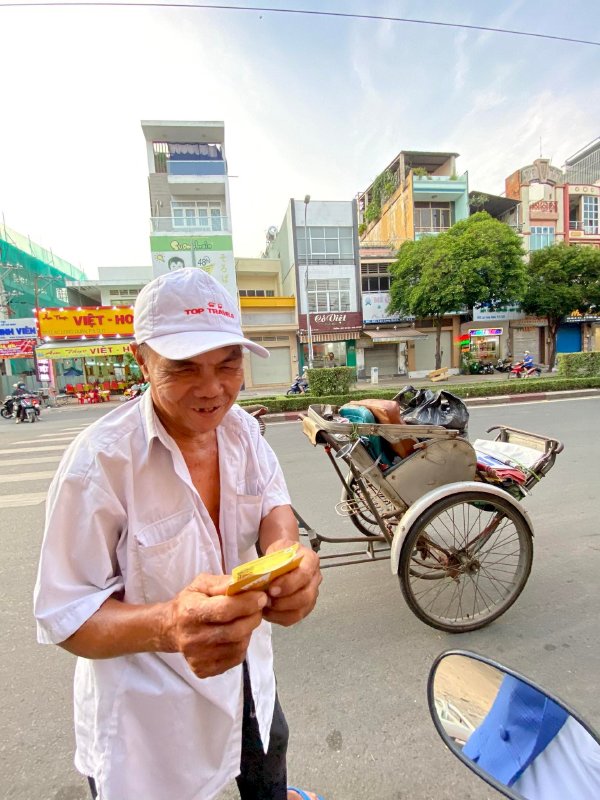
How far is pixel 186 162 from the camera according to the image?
23281 mm

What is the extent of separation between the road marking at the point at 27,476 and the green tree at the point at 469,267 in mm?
18055


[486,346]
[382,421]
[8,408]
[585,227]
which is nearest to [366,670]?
[382,421]

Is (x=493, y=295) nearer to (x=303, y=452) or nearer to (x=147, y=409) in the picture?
(x=303, y=452)

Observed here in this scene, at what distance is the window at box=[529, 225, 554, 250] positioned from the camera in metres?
24.5

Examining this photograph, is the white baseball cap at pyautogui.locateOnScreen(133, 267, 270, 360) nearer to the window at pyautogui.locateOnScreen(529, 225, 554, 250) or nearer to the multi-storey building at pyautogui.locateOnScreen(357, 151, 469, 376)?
the multi-storey building at pyautogui.locateOnScreen(357, 151, 469, 376)

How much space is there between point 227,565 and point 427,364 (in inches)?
991

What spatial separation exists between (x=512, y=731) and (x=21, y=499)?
5.50 meters

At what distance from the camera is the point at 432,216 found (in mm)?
24688

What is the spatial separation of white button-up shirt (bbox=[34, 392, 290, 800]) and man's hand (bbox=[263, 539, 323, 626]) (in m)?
0.26

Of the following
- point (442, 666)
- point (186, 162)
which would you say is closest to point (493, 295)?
point (186, 162)

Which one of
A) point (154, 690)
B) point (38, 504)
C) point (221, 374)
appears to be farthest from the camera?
point (38, 504)

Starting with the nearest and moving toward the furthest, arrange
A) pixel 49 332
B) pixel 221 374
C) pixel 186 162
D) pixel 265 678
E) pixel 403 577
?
pixel 221 374
pixel 265 678
pixel 403 577
pixel 49 332
pixel 186 162

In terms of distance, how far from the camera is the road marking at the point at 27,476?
559cm

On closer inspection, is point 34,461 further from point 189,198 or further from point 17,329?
point 189,198
